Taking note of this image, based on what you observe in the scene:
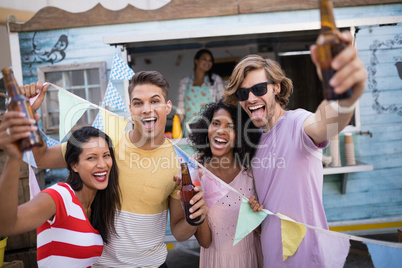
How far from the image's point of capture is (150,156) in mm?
2418

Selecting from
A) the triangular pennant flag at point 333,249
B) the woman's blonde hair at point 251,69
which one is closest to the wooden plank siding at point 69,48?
the woman's blonde hair at point 251,69

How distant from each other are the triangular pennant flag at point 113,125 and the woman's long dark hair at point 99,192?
0.22 meters

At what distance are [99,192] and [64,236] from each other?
1.34ft

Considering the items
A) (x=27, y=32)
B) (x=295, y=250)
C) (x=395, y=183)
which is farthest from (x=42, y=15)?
(x=395, y=183)

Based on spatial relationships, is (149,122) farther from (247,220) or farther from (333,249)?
(333,249)

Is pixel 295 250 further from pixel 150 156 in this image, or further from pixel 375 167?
pixel 375 167

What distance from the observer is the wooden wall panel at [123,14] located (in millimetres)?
4852

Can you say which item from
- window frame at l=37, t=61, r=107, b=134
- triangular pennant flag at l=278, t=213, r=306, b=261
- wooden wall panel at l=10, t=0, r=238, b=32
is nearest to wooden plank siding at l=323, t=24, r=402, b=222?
wooden wall panel at l=10, t=0, r=238, b=32

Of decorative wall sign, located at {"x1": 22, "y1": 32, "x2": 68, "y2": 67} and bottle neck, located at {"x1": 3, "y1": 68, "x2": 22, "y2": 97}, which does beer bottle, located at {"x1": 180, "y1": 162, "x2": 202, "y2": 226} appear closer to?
bottle neck, located at {"x1": 3, "y1": 68, "x2": 22, "y2": 97}

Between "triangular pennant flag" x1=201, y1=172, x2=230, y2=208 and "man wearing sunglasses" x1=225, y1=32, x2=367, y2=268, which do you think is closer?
"man wearing sunglasses" x1=225, y1=32, x2=367, y2=268

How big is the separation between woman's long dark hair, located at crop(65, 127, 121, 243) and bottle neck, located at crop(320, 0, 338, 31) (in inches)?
65.8

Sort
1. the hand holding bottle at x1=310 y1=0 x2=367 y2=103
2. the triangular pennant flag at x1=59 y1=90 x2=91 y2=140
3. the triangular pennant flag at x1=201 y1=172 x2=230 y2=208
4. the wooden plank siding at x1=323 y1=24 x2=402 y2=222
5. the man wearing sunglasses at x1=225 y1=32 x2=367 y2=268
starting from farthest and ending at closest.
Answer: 1. the wooden plank siding at x1=323 y1=24 x2=402 y2=222
2. the triangular pennant flag at x1=59 y1=90 x2=91 y2=140
3. the triangular pennant flag at x1=201 y1=172 x2=230 y2=208
4. the man wearing sunglasses at x1=225 y1=32 x2=367 y2=268
5. the hand holding bottle at x1=310 y1=0 x2=367 y2=103

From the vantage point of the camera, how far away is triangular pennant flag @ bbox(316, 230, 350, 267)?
2.18 metres

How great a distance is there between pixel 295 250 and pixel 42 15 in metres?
4.70
